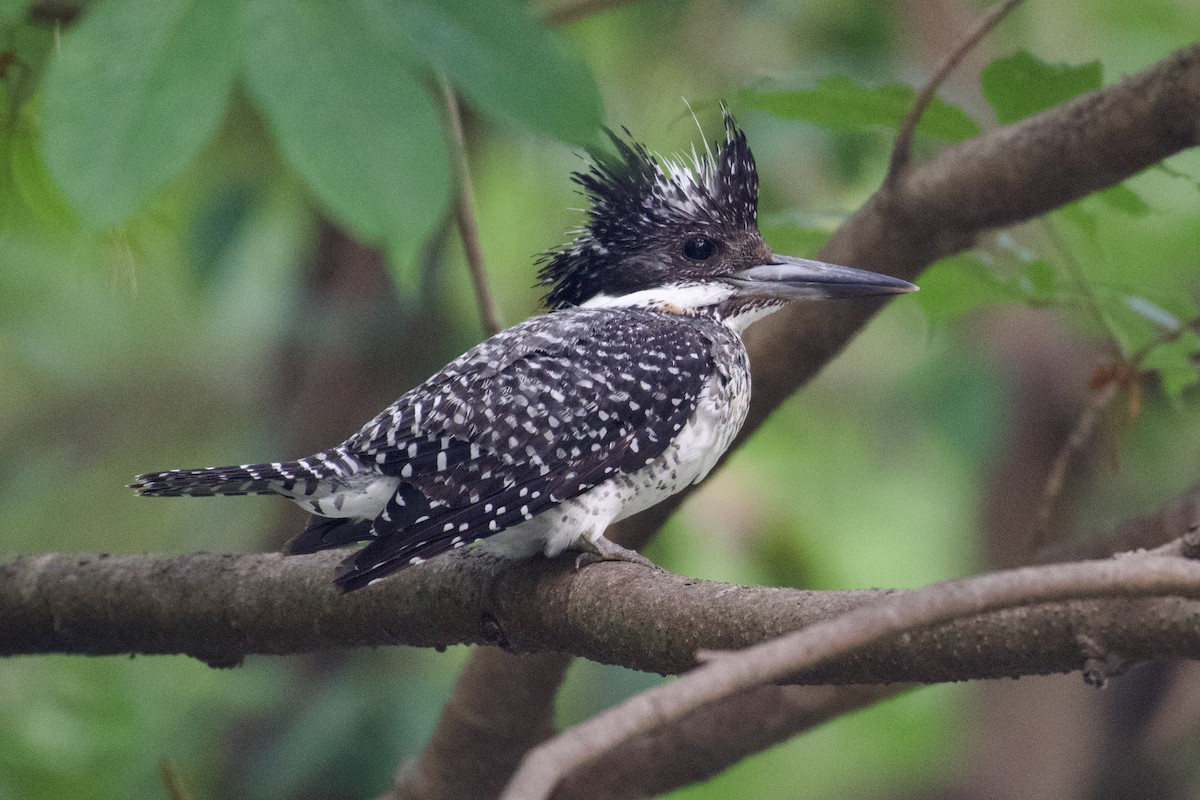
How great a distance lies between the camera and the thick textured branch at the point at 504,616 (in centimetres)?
182

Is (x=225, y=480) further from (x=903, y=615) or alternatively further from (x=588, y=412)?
(x=903, y=615)

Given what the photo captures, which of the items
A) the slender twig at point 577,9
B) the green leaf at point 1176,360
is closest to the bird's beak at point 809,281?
the green leaf at point 1176,360

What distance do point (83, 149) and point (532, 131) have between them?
0.47 metres

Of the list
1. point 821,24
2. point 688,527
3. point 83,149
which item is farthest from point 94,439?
point 83,149

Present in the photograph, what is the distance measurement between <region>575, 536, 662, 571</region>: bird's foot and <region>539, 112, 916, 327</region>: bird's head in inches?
31.2

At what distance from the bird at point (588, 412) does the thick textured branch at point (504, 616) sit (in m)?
0.13

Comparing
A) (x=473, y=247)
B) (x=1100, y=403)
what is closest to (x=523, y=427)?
(x=473, y=247)

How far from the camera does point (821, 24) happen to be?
217 inches

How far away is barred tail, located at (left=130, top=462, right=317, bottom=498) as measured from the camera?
2.70 meters

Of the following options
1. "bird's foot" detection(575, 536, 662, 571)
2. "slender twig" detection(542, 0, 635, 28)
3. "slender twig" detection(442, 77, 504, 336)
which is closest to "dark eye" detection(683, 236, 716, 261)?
"slender twig" detection(442, 77, 504, 336)

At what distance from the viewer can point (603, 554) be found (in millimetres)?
2803

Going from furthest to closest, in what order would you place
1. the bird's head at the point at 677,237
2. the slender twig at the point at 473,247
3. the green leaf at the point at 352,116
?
the bird's head at the point at 677,237 → the slender twig at the point at 473,247 → the green leaf at the point at 352,116

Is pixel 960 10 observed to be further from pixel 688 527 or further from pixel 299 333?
pixel 299 333

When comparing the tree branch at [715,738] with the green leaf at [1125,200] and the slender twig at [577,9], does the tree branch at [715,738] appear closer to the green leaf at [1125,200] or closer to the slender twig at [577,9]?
the green leaf at [1125,200]
